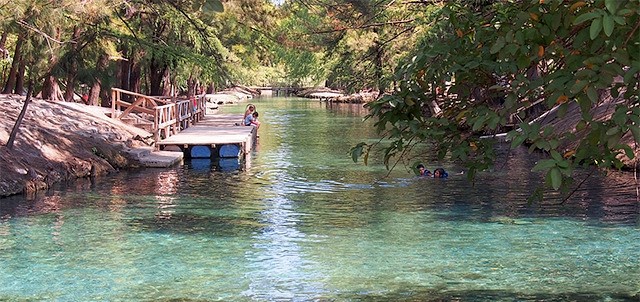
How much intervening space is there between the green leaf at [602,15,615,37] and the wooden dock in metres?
25.1

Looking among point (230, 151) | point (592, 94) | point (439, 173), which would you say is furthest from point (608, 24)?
point (230, 151)

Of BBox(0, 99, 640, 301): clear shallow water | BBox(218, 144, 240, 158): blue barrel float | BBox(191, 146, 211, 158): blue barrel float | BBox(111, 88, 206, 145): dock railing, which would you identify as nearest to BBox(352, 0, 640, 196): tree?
BBox(0, 99, 640, 301): clear shallow water

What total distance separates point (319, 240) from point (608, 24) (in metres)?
11.3

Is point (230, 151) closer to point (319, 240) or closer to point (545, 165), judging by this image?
point (319, 240)

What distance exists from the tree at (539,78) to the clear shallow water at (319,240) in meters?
5.41

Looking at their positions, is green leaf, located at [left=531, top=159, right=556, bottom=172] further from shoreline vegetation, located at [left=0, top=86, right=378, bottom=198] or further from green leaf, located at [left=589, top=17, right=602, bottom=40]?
shoreline vegetation, located at [left=0, top=86, right=378, bottom=198]

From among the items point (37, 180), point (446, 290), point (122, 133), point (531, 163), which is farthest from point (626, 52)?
point (122, 133)

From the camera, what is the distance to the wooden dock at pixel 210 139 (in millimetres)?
28344

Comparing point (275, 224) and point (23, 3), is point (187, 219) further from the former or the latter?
point (23, 3)

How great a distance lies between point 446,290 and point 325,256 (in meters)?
2.62

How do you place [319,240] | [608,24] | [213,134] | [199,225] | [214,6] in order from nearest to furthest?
[608,24] → [214,6] → [319,240] → [199,225] → [213,134]

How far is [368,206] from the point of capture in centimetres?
1841

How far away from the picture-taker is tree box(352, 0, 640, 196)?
398cm

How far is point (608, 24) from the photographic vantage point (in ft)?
11.6
